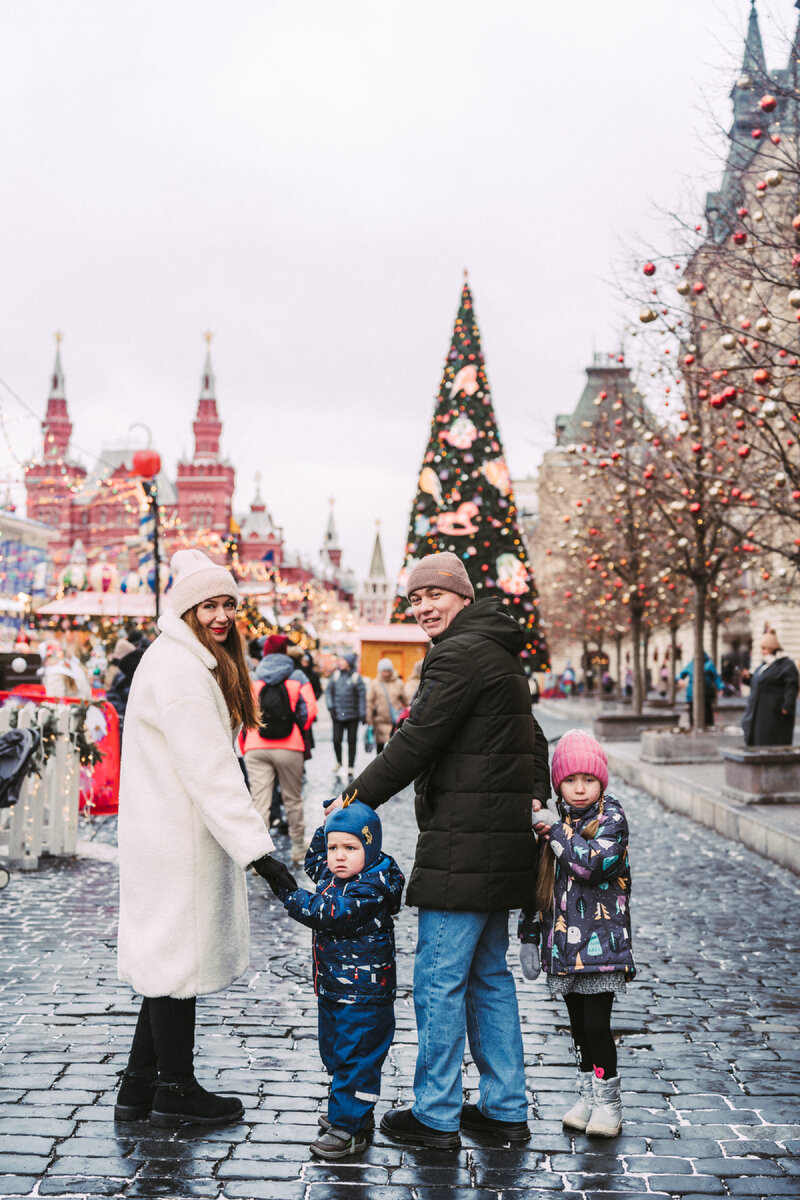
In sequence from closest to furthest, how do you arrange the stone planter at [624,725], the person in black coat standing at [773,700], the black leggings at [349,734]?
the person in black coat standing at [773,700], the black leggings at [349,734], the stone planter at [624,725]

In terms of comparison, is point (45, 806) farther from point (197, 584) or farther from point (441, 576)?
point (441, 576)

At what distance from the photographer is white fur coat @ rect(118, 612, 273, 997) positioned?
3977 mm

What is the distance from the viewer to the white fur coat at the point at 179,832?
398cm

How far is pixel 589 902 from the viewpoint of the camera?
4059 millimetres

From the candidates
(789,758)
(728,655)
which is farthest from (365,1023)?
(728,655)

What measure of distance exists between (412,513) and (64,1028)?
76.6ft

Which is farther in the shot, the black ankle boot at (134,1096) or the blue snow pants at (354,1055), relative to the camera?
the black ankle boot at (134,1096)

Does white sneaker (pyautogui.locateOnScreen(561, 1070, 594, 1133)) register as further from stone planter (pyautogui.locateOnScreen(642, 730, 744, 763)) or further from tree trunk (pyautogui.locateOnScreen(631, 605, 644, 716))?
tree trunk (pyautogui.locateOnScreen(631, 605, 644, 716))

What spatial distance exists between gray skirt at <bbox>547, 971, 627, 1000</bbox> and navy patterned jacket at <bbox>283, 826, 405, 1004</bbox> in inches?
23.1

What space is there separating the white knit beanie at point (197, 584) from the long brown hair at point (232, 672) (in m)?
0.05

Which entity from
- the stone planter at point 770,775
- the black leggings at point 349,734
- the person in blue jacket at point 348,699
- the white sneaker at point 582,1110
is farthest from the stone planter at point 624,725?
the white sneaker at point 582,1110

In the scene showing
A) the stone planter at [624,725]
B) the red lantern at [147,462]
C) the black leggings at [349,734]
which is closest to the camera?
the black leggings at [349,734]

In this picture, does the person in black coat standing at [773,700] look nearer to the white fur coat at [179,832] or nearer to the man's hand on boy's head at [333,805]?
the man's hand on boy's head at [333,805]

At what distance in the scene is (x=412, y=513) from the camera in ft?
92.4
